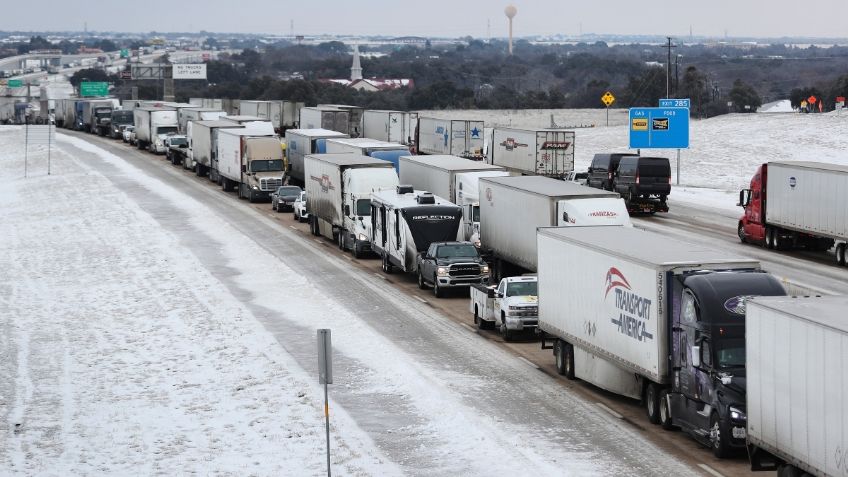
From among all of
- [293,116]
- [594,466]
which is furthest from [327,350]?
[293,116]

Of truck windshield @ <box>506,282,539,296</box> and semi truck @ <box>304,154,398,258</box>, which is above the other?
semi truck @ <box>304,154,398,258</box>

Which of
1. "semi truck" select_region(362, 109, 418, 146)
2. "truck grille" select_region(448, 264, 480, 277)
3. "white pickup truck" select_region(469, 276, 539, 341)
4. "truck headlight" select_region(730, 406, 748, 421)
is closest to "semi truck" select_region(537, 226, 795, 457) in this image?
"truck headlight" select_region(730, 406, 748, 421)

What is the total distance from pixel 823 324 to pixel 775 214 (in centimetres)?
3253

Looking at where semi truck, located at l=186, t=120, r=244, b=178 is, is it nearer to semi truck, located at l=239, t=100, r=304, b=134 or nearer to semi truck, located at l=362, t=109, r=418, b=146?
semi truck, located at l=362, t=109, r=418, b=146

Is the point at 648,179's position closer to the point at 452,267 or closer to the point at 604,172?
the point at 604,172

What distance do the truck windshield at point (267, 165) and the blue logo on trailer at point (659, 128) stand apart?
20829mm

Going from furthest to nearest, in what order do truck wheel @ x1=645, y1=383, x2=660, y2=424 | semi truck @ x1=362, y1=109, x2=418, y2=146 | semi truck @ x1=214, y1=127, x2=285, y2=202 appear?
semi truck @ x1=362, y1=109, x2=418, y2=146, semi truck @ x1=214, y1=127, x2=285, y2=202, truck wheel @ x1=645, y1=383, x2=660, y2=424

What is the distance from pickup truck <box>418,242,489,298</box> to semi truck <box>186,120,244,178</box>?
123 ft

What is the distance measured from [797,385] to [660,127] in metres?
59.2

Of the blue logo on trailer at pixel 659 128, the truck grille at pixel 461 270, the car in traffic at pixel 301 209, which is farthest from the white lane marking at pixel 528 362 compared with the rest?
the blue logo on trailer at pixel 659 128

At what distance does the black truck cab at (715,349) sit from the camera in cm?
2117

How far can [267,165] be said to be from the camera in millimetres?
67688

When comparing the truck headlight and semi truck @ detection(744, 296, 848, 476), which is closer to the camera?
semi truck @ detection(744, 296, 848, 476)

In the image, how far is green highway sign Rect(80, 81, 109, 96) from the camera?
191m
